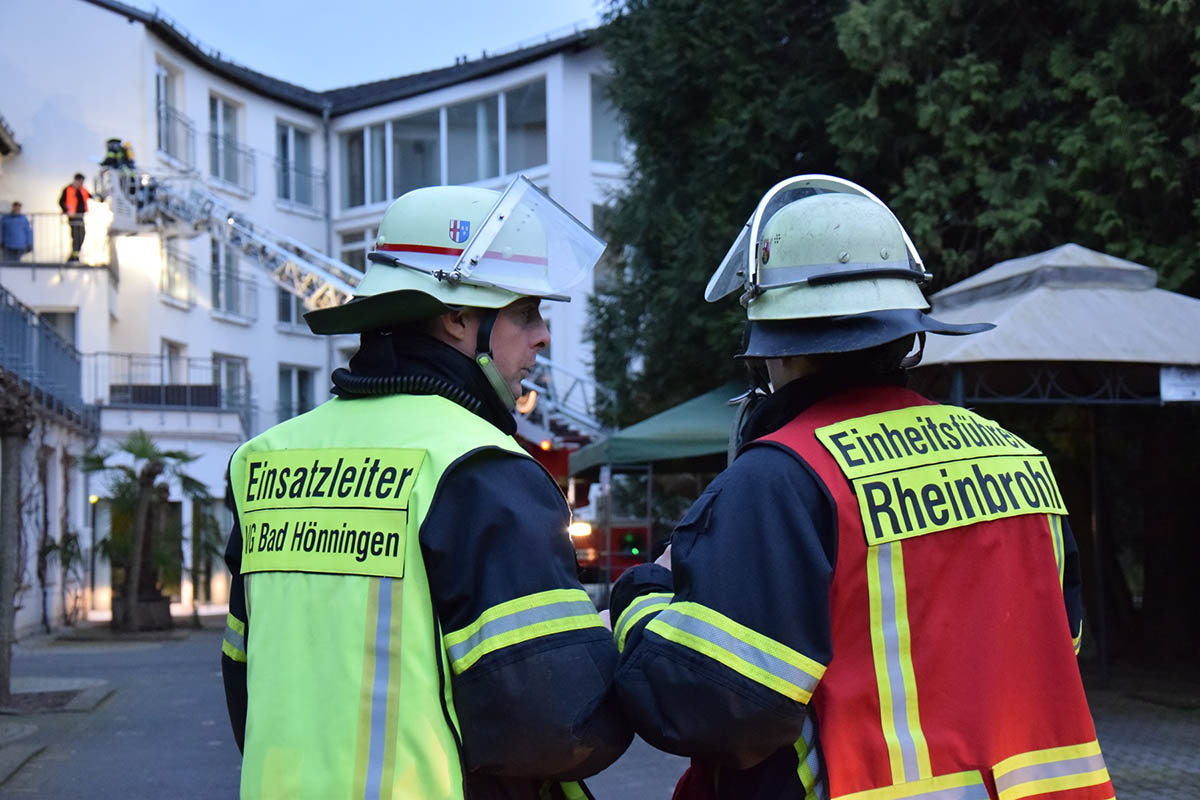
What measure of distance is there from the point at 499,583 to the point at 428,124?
34.3 m

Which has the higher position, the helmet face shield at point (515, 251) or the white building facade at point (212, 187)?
the white building facade at point (212, 187)

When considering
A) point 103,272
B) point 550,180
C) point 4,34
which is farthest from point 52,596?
point 550,180

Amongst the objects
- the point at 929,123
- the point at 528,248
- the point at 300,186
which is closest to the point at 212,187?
the point at 300,186

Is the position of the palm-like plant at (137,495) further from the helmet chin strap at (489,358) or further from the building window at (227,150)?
the helmet chin strap at (489,358)

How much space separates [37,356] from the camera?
2088 centimetres

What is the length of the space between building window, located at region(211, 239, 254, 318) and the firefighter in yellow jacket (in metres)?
30.8

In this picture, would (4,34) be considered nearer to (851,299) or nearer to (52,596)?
(52,596)

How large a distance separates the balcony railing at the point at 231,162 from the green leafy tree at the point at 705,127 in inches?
710

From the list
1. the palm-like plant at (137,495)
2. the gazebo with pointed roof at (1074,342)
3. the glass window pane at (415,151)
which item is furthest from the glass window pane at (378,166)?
the gazebo with pointed roof at (1074,342)

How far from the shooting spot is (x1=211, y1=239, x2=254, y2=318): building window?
32.5 meters

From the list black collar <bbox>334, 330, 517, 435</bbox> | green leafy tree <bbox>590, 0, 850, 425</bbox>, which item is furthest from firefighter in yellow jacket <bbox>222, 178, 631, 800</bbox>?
green leafy tree <bbox>590, 0, 850, 425</bbox>

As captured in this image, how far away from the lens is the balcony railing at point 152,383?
2662 cm

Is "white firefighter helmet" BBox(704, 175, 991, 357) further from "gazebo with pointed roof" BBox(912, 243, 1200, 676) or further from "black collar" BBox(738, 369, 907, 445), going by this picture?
"gazebo with pointed roof" BBox(912, 243, 1200, 676)

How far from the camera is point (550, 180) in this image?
1264 inches
